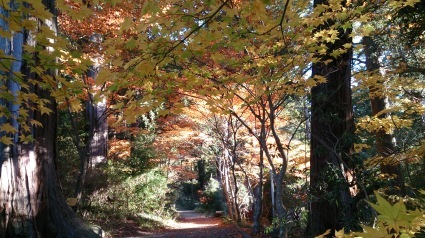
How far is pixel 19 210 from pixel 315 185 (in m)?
3.83

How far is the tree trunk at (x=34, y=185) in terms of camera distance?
408 centimetres

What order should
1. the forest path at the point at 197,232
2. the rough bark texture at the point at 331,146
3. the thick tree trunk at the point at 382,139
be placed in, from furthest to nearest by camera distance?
the forest path at the point at 197,232 < the thick tree trunk at the point at 382,139 < the rough bark texture at the point at 331,146

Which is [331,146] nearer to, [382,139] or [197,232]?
[382,139]

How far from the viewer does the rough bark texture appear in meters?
4.27

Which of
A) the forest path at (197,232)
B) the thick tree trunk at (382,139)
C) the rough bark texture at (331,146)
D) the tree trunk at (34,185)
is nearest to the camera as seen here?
the tree trunk at (34,185)

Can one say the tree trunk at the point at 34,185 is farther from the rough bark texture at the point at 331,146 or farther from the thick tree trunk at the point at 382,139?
the thick tree trunk at the point at 382,139

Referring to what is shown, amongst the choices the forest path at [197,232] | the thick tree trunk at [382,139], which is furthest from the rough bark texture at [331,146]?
the forest path at [197,232]

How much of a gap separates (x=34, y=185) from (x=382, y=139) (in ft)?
19.6

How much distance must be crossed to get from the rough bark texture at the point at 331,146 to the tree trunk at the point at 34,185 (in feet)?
11.3

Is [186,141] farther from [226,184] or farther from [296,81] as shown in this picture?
[296,81]

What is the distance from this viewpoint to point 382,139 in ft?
21.1

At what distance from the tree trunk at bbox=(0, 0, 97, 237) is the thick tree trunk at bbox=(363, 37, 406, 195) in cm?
466

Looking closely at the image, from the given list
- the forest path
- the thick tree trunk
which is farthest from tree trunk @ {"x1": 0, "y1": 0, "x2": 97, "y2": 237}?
the forest path

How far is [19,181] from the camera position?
4152 millimetres
